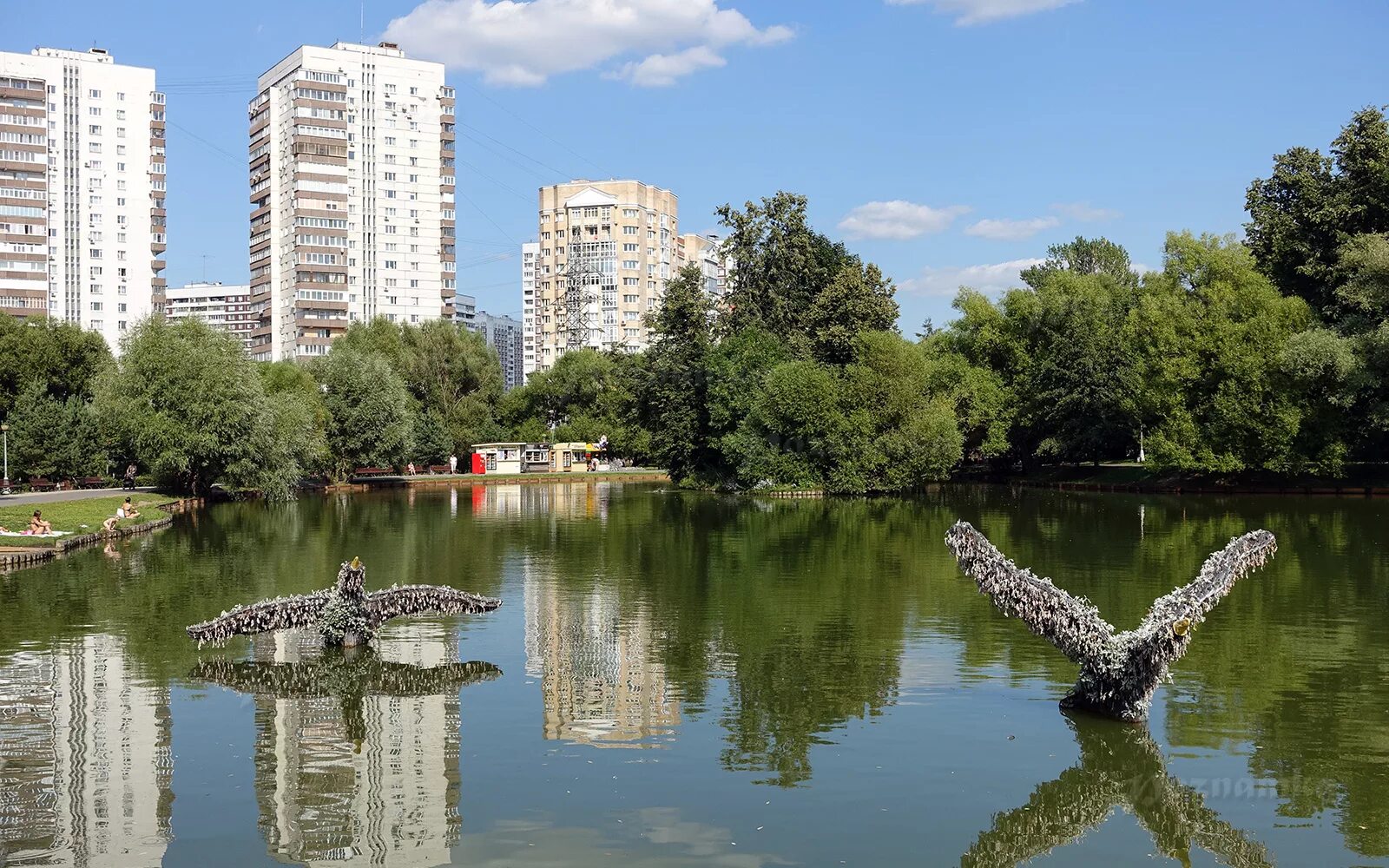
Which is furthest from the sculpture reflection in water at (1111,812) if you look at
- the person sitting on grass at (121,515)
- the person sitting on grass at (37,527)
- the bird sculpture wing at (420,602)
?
the person sitting on grass at (121,515)

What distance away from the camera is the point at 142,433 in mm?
57125

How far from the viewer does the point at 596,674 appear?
19.1 m

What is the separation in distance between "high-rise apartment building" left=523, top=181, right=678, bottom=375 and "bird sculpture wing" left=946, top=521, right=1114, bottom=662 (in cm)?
14415

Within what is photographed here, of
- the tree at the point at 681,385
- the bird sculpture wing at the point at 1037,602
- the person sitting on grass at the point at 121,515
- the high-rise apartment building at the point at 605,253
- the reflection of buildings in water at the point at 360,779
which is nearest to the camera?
the reflection of buildings in water at the point at 360,779

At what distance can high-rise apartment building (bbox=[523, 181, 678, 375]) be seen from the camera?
16225 cm

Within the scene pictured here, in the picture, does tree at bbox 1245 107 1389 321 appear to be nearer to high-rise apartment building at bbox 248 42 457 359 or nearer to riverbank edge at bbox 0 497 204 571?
riverbank edge at bbox 0 497 204 571

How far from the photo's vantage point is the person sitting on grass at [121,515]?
139 ft

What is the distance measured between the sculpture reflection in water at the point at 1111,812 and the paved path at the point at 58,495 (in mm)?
49088

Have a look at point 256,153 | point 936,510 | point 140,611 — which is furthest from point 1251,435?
point 256,153

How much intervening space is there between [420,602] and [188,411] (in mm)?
43851

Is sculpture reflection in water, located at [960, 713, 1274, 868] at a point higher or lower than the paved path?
lower

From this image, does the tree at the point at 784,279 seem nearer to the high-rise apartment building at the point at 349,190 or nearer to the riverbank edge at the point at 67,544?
the riverbank edge at the point at 67,544

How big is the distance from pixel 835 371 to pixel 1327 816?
59.9 meters

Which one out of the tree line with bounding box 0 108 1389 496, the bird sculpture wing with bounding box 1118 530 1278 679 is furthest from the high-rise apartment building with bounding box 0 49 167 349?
the bird sculpture wing with bounding box 1118 530 1278 679
